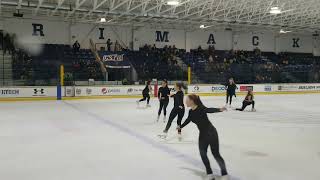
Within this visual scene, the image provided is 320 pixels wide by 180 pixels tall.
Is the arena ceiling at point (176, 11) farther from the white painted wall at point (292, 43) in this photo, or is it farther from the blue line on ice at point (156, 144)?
the blue line on ice at point (156, 144)

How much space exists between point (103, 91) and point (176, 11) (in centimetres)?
918

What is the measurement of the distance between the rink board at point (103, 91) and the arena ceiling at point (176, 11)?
5.06m

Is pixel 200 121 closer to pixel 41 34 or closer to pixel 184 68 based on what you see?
pixel 184 68

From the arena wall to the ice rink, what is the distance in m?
17.1

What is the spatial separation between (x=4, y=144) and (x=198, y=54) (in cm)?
2636

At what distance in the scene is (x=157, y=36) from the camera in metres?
32.7

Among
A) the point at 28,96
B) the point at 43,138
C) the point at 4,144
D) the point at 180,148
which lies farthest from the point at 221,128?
the point at 28,96

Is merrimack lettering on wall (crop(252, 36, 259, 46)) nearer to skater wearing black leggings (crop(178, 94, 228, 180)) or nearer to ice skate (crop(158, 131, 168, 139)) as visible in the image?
ice skate (crop(158, 131, 168, 139))

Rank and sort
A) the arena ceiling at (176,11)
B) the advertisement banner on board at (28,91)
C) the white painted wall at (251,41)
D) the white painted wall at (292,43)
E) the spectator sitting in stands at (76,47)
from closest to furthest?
the advertisement banner on board at (28,91)
the arena ceiling at (176,11)
the spectator sitting in stands at (76,47)
the white painted wall at (251,41)
the white painted wall at (292,43)

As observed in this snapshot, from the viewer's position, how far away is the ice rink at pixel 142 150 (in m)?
5.59

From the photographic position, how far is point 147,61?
29109mm

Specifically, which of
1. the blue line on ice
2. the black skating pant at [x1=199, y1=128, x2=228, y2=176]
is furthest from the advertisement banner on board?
the black skating pant at [x1=199, y1=128, x2=228, y2=176]

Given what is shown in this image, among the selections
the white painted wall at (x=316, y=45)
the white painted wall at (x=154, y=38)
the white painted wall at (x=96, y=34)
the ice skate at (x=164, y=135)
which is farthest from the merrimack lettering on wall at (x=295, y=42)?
the ice skate at (x=164, y=135)

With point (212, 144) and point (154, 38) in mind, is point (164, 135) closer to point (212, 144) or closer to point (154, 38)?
point (212, 144)
